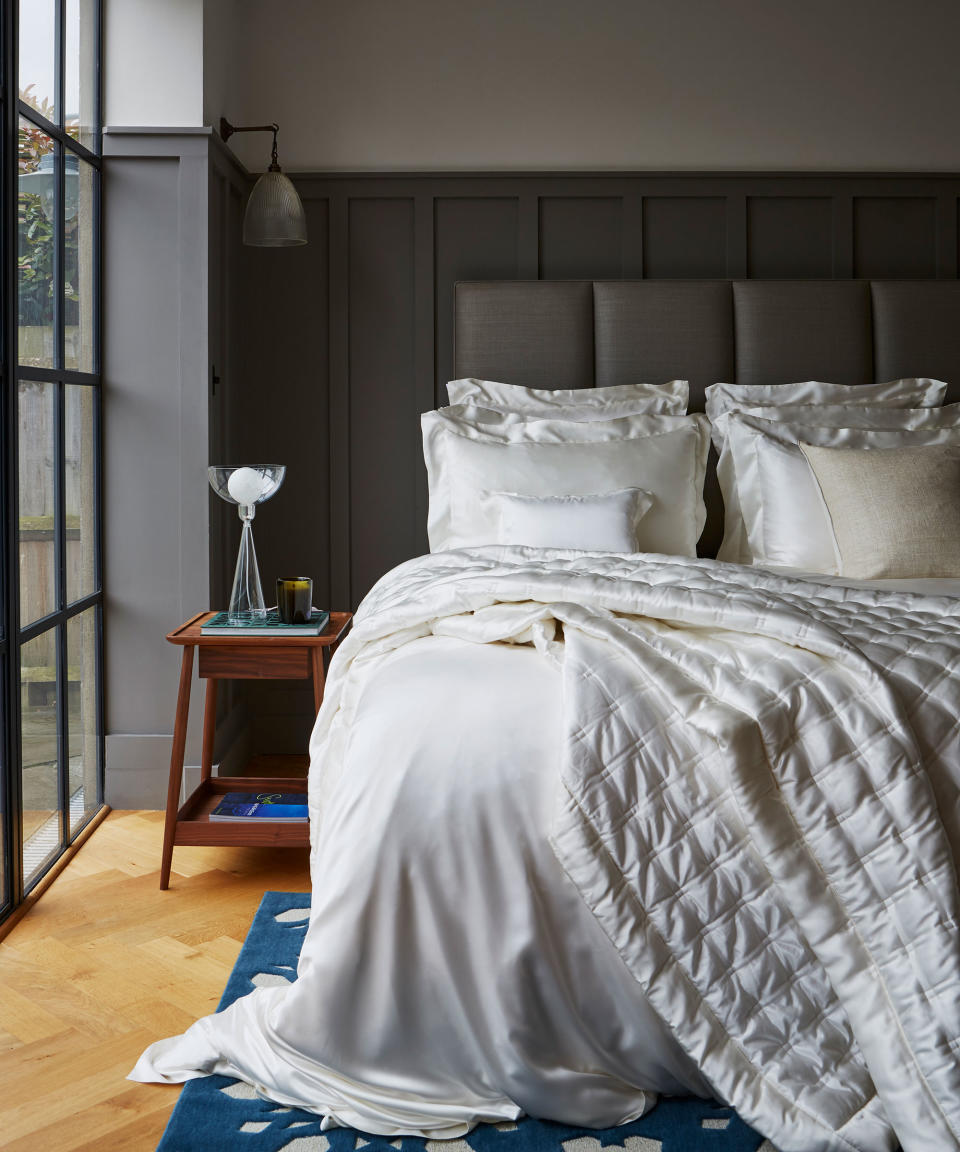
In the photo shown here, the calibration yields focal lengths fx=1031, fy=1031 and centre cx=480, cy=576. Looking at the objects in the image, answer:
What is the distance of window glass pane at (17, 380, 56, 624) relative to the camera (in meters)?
2.52

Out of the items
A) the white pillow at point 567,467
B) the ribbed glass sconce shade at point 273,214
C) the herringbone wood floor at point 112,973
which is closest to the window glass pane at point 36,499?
the herringbone wood floor at point 112,973

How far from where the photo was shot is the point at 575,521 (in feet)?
9.00

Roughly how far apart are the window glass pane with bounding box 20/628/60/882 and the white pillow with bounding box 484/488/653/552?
4.07 feet

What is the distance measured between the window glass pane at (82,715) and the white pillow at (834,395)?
2.00 meters

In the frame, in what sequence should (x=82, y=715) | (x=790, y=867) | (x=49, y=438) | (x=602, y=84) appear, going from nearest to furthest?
Result: (x=790, y=867) → (x=49, y=438) → (x=82, y=715) → (x=602, y=84)

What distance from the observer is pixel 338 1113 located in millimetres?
1568

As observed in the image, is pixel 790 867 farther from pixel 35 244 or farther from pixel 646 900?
pixel 35 244

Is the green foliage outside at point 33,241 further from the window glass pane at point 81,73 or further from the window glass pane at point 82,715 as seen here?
the window glass pane at point 82,715

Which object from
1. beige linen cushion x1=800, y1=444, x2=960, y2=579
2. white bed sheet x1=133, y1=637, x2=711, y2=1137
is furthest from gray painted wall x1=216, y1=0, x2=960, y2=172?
white bed sheet x1=133, y1=637, x2=711, y2=1137

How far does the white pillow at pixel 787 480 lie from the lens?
2.83m

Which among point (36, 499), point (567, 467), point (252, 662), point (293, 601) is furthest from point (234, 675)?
point (567, 467)

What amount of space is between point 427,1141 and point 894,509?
1.86 metres

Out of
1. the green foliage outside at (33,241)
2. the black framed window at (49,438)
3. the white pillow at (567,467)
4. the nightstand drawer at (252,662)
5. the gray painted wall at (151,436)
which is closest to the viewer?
the black framed window at (49,438)

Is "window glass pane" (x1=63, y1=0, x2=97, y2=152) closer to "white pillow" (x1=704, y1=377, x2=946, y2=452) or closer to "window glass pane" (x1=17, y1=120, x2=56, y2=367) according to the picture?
"window glass pane" (x1=17, y1=120, x2=56, y2=367)
